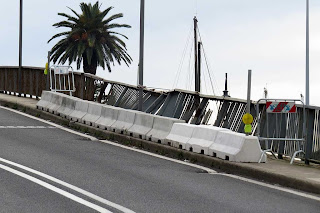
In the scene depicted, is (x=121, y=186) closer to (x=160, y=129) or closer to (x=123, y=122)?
(x=160, y=129)

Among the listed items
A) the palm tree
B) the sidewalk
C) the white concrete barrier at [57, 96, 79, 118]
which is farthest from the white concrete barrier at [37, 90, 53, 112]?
the palm tree

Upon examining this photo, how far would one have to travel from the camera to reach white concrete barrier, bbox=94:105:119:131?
19.7 metres

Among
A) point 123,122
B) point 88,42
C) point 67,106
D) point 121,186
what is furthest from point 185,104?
point 88,42

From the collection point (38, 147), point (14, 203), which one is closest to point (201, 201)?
point (14, 203)

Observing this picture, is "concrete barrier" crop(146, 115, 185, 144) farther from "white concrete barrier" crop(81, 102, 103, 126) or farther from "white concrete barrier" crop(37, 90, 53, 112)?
"white concrete barrier" crop(37, 90, 53, 112)

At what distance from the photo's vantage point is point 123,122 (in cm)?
1912

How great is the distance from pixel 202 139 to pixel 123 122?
415 cm

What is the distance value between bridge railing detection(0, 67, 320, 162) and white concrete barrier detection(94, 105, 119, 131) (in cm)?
178

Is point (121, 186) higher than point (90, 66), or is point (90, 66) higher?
point (90, 66)

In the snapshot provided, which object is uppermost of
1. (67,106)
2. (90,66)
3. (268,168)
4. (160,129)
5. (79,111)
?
(90,66)

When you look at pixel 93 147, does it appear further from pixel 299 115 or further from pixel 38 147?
pixel 299 115

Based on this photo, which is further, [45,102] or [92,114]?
[45,102]

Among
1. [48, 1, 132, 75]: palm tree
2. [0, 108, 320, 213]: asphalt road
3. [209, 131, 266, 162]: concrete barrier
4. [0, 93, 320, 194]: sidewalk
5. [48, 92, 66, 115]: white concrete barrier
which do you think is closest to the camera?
[0, 108, 320, 213]: asphalt road

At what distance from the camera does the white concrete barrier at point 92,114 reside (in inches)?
817
